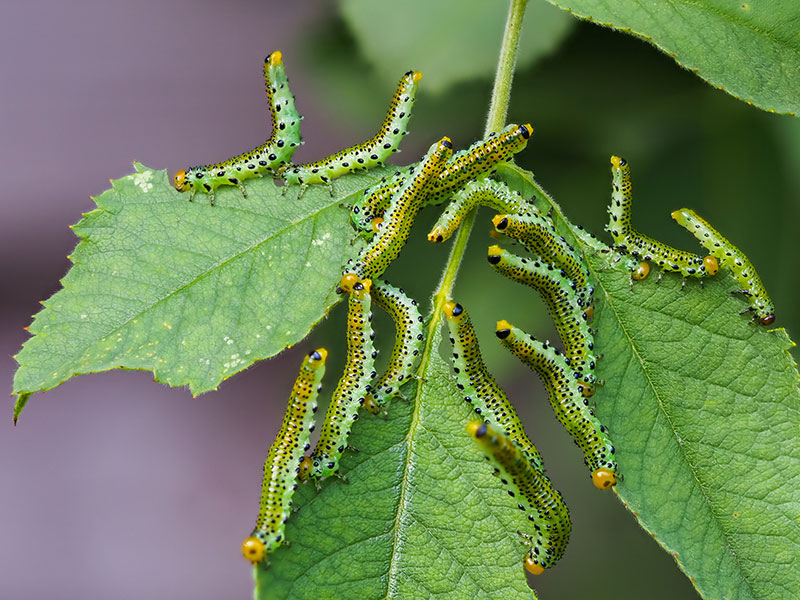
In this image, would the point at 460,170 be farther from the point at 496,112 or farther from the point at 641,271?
the point at 641,271

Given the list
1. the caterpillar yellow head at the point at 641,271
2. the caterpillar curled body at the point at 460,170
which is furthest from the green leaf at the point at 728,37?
the caterpillar yellow head at the point at 641,271

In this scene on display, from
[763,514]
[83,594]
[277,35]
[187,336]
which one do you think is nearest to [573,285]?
[763,514]

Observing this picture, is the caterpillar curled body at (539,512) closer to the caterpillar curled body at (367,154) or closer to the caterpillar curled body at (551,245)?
the caterpillar curled body at (551,245)

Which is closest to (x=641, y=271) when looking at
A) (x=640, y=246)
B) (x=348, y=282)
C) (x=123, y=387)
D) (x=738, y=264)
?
(x=640, y=246)

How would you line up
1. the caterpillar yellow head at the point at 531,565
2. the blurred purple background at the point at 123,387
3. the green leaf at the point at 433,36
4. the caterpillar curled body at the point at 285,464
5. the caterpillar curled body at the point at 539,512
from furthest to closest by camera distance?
the blurred purple background at the point at 123,387
the green leaf at the point at 433,36
the caterpillar yellow head at the point at 531,565
the caterpillar curled body at the point at 539,512
the caterpillar curled body at the point at 285,464

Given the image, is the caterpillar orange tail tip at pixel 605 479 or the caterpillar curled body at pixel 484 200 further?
the caterpillar curled body at pixel 484 200

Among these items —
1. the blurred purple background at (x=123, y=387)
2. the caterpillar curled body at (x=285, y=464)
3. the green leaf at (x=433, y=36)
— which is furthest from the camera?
the blurred purple background at (x=123, y=387)

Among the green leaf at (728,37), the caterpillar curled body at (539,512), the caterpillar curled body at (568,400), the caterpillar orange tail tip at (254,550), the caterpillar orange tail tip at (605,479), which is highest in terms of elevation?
the green leaf at (728,37)

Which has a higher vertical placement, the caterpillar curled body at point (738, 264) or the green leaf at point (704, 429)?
the caterpillar curled body at point (738, 264)
